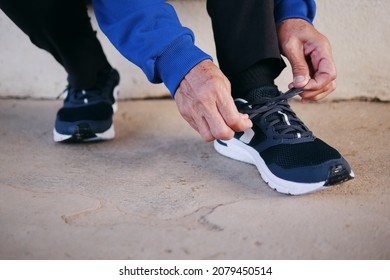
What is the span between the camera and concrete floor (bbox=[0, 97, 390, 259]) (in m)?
0.86

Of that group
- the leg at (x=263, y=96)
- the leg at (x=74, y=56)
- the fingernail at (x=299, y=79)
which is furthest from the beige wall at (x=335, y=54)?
the fingernail at (x=299, y=79)

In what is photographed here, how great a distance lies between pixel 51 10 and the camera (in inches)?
49.8

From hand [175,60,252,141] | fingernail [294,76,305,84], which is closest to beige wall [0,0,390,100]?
fingernail [294,76,305,84]

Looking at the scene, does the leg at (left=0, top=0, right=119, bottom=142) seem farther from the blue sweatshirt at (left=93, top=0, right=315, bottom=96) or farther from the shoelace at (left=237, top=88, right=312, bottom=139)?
the shoelace at (left=237, top=88, right=312, bottom=139)

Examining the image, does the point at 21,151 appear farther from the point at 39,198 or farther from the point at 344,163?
the point at 344,163

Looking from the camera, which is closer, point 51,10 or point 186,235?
point 186,235

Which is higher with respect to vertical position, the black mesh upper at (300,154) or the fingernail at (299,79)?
the fingernail at (299,79)

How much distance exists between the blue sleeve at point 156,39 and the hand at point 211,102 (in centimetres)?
2

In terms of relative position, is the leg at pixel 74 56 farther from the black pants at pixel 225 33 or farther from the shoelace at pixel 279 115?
the shoelace at pixel 279 115

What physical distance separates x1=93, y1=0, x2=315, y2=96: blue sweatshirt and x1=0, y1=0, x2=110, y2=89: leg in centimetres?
30

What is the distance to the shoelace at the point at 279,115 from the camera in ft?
3.59

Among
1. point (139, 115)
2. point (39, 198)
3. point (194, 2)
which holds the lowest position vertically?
point (139, 115)
